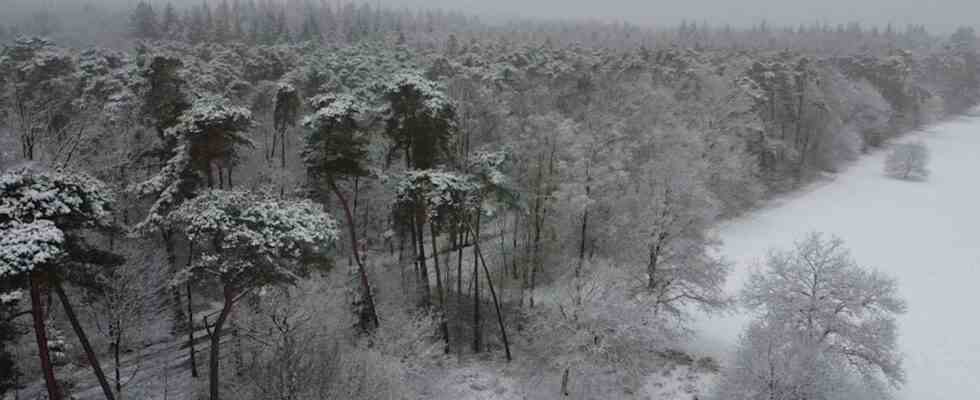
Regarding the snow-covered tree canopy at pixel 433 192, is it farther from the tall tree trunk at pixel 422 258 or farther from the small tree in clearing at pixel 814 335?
the small tree in clearing at pixel 814 335

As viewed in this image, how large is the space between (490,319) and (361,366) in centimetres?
1237

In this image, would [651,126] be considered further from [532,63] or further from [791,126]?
[791,126]

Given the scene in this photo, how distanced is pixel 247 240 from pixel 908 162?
204ft

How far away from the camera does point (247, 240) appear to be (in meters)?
16.9

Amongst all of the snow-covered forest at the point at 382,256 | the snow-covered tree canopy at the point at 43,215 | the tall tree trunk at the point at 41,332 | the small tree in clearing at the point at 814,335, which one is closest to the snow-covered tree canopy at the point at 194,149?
the snow-covered forest at the point at 382,256

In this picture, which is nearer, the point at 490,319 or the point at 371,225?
the point at 490,319

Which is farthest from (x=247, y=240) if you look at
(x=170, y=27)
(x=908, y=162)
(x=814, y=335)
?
(x=170, y=27)

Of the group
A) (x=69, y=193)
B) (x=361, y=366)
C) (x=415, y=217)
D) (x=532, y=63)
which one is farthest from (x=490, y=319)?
(x=532, y=63)

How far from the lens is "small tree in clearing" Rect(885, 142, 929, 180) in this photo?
187ft

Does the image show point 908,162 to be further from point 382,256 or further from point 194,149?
point 194,149

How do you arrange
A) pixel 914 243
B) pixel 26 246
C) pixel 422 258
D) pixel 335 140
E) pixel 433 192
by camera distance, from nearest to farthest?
pixel 26 246
pixel 335 140
pixel 433 192
pixel 422 258
pixel 914 243

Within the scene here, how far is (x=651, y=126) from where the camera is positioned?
4059 cm

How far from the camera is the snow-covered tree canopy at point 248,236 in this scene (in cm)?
1695

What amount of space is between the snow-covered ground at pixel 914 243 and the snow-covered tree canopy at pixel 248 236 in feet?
64.5
